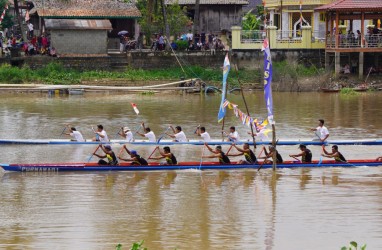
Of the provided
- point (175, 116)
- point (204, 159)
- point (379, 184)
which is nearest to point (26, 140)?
point (204, 159)

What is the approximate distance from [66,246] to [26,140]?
38.3 ft

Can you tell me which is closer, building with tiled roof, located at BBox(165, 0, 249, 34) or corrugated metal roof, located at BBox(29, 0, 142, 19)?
corrugated metal roof, located at BBox(29, 0, 142, 19)

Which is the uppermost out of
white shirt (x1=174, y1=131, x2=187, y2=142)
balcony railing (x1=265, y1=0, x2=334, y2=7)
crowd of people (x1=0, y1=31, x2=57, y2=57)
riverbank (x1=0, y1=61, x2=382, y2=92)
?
balcony railing (x1=265, y1=0, x2=334, y2=7)

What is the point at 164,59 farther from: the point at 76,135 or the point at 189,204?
the point at 189,204

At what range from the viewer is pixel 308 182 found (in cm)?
2348

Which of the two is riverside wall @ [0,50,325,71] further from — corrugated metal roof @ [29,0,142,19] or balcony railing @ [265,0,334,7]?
balcony railing @ [265,0,334,7]

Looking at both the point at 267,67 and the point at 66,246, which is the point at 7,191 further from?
the point at 267,67

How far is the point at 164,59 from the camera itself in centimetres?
4556

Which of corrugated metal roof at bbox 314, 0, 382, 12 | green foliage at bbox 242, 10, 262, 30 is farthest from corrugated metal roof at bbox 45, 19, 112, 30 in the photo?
corrugated metal roof at bbox 314, 0, 382, 12

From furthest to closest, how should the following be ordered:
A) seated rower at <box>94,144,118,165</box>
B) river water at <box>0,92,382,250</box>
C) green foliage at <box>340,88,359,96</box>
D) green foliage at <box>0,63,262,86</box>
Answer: green foliage at <box>0,63,262,86</box> → green foliage at <box>340,88,359,96</box> → seated rower at <box>94,144,118,165</box> → river water at <box>0,92,382,250</box>

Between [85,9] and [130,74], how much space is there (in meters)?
4.78

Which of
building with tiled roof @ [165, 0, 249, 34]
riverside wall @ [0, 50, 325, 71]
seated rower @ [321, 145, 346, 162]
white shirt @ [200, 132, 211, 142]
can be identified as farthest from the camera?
building with tiled roof @ [165, 0, 249, 34]

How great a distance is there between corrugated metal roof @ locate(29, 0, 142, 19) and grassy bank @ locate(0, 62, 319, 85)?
3359mm

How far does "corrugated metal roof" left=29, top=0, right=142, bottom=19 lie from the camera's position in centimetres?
4619
